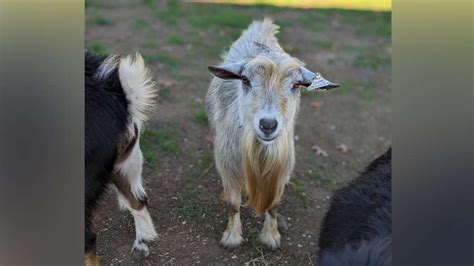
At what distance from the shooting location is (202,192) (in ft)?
16.3

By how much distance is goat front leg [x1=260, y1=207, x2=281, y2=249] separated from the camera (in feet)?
15.3

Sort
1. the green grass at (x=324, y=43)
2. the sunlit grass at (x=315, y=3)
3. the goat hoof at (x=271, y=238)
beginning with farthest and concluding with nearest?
the green grass at (x=324, y=43), the sunlit grass at (x=315, y=3), the goat hoof at (x=271, y=238)

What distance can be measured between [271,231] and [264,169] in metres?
0.74

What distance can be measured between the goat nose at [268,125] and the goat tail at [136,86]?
3.01 ft

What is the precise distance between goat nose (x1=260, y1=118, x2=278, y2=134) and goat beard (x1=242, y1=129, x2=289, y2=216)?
0.22 metres

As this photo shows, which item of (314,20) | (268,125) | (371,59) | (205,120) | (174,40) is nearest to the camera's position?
(268,125)

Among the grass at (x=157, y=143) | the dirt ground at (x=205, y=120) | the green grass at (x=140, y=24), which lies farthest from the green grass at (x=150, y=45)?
the grass at (x=157, y=143)

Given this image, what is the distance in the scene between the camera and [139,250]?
161 inches

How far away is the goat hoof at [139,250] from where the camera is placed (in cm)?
404

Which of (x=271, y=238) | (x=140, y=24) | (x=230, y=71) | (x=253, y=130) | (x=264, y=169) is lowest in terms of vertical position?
(x=271, y=238)

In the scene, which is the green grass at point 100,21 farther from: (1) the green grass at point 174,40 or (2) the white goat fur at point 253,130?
(2) the white goat fur at point 253,130

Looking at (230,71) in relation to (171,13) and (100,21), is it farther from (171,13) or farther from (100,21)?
(171,13)

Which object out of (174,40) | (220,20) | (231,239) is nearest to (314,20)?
(220,20)

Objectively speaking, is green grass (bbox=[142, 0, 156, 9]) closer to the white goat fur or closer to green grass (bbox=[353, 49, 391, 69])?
green grass (bbox=[353, 49, 391, 69])
